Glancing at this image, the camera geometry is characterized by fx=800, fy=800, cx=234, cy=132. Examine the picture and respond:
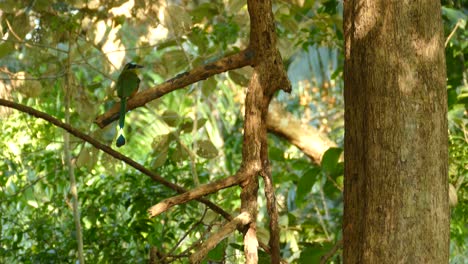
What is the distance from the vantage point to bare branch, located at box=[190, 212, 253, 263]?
1129 mm

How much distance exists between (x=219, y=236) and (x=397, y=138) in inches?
12.3

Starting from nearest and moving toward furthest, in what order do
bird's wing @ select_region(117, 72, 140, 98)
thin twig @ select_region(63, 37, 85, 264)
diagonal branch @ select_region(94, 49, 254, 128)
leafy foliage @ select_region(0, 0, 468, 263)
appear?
diagonal branch @ select_region(94, 49, 254, 128), bird's wing @ select_region(117, 72, 140, 98), thin twig @ select_region(63, 37, 85, 264), leafy foliage @ select_region(0, 0, 468, 263)

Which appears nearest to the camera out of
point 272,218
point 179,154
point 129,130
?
point 272,218

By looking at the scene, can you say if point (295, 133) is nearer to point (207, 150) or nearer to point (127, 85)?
point (207, 150)

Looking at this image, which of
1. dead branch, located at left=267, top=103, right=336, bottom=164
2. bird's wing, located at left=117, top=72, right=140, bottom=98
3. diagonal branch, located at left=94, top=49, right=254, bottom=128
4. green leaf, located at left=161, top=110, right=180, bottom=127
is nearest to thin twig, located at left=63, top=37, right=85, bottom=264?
green leaf, located at left=161, top=110, right=180, bottom=127

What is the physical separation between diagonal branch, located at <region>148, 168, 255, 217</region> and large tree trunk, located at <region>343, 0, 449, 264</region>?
0.58ft

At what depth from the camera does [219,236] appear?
1.18 m

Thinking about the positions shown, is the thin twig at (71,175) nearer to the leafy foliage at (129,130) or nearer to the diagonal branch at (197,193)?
the leafy foliage at (129,130)

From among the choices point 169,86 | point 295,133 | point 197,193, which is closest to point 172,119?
point 295,133

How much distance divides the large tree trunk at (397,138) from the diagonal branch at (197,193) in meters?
0.18

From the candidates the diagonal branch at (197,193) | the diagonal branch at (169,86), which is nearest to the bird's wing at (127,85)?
the diagonal branch at (169,86)

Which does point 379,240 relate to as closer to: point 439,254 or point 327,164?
point 439,254

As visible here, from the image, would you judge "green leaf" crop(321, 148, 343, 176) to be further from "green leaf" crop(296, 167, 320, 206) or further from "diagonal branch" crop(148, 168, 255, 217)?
"diagonal branch" crop(148, 168, 255, 217)

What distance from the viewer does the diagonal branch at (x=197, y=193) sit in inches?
45.8
